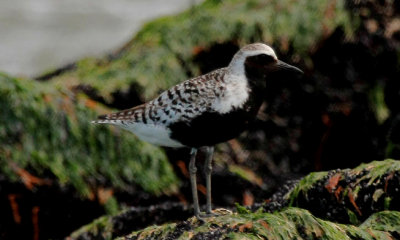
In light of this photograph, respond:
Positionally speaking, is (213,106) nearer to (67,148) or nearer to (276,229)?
(276,229)

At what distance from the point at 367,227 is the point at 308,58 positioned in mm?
3598

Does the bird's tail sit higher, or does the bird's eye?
the bird's eye

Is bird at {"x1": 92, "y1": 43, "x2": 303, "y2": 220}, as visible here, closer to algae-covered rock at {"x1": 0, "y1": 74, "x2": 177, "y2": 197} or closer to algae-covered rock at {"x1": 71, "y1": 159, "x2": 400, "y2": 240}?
algae-covered rock at {"x1": 71, "y1": 159, "x2": 400, "y2": 240}

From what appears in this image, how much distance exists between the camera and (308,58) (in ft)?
25.2

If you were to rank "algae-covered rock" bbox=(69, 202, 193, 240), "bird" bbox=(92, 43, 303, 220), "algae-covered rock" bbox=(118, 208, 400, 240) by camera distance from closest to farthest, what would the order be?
"algae-covered rock" bbox=(118, 208, 400, 240)
"bird" bbox=(92, 43, 303, 220)
"algae-covered rock" bbox=(69, 202, 193, 240)

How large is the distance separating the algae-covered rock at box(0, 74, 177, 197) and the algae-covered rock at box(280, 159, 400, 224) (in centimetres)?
214

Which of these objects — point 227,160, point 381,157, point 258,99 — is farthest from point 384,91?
point 258,99

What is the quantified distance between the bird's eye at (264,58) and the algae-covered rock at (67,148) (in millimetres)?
2222

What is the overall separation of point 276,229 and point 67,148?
3.19 m

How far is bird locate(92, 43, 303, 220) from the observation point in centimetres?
471

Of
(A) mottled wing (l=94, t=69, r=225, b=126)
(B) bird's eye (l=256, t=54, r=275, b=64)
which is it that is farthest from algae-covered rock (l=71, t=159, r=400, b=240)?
(B) bird's eye (l=256, t=54, r=275, b=64)

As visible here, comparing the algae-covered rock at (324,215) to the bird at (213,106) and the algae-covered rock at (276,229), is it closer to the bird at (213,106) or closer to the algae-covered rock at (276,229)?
the algae-covered rock at (276,229)

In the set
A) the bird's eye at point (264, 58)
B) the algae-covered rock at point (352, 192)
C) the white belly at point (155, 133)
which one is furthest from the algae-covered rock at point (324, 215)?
the bird's eye at point (264, 58)

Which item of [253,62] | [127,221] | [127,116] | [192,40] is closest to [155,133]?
[127,116]
